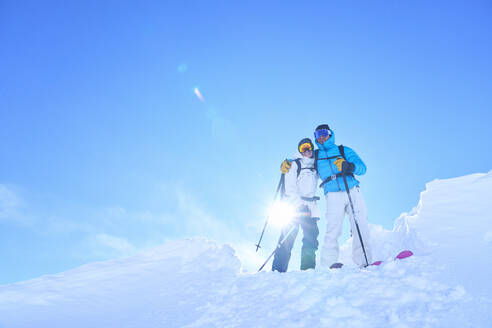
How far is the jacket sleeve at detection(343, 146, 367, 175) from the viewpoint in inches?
231

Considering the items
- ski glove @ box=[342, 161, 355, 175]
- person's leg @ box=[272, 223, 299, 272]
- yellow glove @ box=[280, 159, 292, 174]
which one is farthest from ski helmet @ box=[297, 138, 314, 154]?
person's leg @ box=[272, 223, 299, 272]

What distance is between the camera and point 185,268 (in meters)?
5.63

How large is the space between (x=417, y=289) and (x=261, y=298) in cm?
174

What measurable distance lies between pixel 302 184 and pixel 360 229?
148 cm

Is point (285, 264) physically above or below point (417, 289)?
above

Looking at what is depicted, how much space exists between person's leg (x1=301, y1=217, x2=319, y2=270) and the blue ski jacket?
2.34 feet

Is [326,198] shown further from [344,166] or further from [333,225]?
[344,166]

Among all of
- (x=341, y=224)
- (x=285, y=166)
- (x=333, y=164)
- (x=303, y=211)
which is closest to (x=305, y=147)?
(x=285, y=166)

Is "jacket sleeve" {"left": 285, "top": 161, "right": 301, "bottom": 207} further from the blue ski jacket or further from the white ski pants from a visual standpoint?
the white ski pants

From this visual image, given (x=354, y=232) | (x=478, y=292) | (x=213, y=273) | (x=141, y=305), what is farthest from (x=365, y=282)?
(x=141, y=305)

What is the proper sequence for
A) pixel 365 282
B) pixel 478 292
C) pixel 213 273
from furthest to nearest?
1. pixel 213 273
2. pixel 365 282
3. pixel 478 292

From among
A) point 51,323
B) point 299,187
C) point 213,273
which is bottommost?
point 51,323

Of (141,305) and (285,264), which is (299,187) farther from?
(141,305)

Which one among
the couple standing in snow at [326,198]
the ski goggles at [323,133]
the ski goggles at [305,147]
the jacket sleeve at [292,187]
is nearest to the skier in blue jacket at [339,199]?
the couple standing in snow at [326,198]
